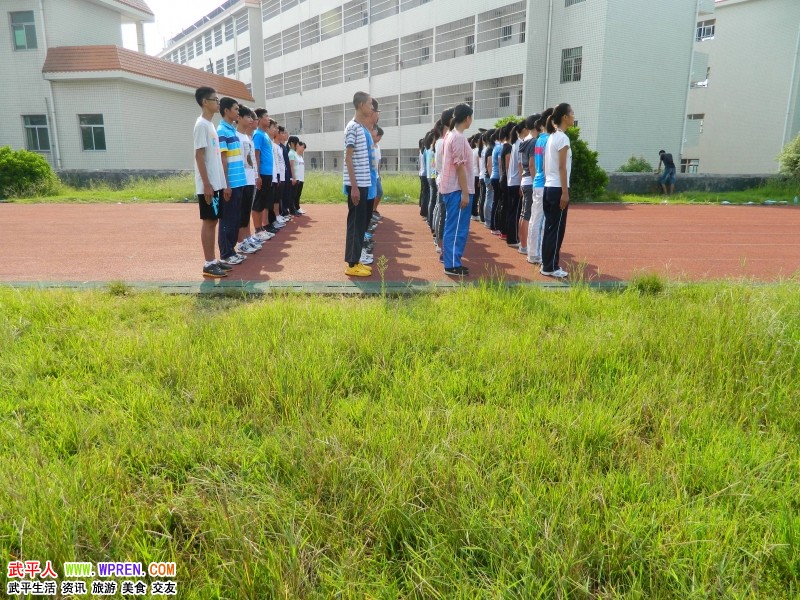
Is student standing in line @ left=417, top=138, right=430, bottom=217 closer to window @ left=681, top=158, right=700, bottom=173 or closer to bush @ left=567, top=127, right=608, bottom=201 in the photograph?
bush @ left=567, top=127, right=608, bottom=201

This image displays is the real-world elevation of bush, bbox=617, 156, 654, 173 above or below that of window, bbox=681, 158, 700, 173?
below

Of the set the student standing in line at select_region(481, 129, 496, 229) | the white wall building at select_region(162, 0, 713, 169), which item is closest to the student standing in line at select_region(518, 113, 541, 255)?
the student standing in line at select_region(481, 129, 496, 229)

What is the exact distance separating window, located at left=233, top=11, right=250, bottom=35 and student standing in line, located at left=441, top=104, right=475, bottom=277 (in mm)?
47140

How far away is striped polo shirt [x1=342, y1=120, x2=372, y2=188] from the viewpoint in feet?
19.6

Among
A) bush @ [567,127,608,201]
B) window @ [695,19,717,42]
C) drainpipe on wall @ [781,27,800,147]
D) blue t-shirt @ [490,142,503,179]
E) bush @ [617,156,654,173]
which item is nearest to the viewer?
blue t-shirt @ [490,142,503,179]

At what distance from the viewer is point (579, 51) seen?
72.5 feet

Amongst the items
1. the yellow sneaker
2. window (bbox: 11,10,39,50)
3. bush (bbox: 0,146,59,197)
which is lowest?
the yellow sneaker

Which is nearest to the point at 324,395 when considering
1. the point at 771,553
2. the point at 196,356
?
the point at 196,356

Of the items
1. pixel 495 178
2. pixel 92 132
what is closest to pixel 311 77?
pixel 92 132

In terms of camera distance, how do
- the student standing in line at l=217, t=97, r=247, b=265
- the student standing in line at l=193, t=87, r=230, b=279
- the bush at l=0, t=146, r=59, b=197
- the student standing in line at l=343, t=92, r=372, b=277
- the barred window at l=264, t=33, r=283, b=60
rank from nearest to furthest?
the student standing in line at l=193, t=87, r=230, b=279
the student standing in line at l=343, t=92, r=372, b=277
the student standing in line at l=217, t=97, r=247, b=265
the bush at l=0, t=146, r=59, b=197
the barred window at l=264, t=33, r=283, b=60

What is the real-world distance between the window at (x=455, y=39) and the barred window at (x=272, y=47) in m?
18.1

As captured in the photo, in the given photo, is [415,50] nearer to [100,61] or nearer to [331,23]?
[331,23]

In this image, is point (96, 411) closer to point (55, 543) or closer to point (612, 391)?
point (55, 543)

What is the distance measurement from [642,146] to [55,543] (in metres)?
24.2
